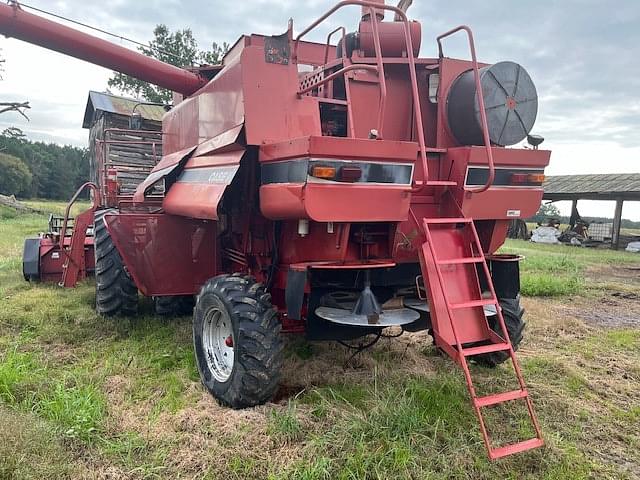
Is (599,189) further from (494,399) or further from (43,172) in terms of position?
(43,172)

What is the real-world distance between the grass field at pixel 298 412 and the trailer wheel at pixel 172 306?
27 cm

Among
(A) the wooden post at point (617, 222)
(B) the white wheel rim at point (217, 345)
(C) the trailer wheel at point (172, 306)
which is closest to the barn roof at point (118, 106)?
(C) the trailer wheel at point (172, 306)

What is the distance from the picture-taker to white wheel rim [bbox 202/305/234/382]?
12.4 ft

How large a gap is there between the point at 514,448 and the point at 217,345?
2.19 metres

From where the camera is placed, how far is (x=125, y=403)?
11.5 ft

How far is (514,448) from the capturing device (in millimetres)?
2877

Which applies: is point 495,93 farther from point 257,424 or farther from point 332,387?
point 257,424

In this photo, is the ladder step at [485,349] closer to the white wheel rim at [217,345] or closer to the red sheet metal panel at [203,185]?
the white wheel rim at [217,345]

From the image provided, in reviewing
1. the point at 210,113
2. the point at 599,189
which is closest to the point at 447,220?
the point at 210,113

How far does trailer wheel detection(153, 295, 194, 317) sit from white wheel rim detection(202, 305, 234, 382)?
6.39 ft

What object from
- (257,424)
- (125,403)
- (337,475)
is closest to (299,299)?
(257,424)

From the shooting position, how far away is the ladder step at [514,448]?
2807mm

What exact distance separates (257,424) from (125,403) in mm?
975

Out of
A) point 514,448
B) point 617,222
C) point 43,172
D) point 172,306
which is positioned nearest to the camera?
point 514,448
